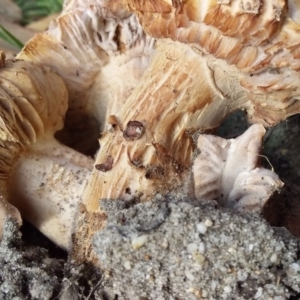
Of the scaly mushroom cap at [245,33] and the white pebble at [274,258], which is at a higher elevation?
the scaly mushroom cap at [245,33]

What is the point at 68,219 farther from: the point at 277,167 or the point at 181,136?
the point at 277,167

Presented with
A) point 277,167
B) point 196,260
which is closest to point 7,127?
point 196,260

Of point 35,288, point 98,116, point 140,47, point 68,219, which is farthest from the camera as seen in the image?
point 98,116

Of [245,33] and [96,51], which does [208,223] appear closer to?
[245,33]

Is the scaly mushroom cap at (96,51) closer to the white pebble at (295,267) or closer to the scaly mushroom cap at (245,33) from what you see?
the scaly mushroom cap at (245,33)

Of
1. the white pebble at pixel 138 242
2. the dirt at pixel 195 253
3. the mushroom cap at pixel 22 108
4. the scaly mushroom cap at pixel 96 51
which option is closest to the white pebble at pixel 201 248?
the dirt at pixel 195 253

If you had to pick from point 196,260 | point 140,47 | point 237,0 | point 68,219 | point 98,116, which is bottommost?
point 68,219

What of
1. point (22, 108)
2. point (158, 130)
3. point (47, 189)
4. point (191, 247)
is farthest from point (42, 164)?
point (191, 247)
